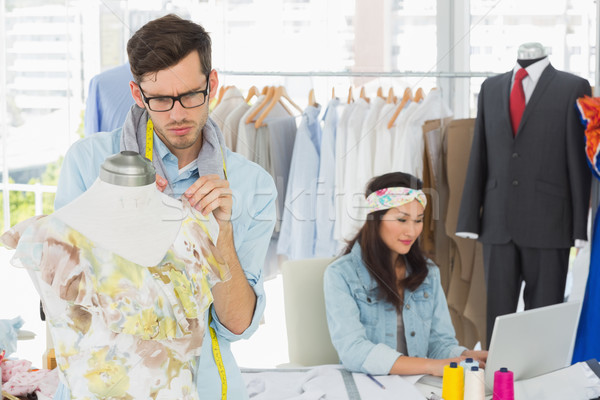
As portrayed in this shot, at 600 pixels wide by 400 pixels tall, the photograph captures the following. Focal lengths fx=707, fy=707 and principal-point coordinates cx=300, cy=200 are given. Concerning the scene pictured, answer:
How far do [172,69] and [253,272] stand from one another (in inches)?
14.3

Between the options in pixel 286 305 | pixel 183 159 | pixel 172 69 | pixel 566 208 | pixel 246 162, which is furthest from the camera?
pixel 566 208

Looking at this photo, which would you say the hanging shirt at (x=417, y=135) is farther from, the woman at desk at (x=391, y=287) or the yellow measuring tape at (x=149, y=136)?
the yellow measuring tape at (x=149, y=136)

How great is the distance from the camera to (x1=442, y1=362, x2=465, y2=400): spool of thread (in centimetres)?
141

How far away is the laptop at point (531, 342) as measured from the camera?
1.49 metres

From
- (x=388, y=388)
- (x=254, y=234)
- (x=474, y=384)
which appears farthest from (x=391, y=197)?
(x=254, y=234)

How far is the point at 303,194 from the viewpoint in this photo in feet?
8.86

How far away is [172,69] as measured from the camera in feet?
2.91

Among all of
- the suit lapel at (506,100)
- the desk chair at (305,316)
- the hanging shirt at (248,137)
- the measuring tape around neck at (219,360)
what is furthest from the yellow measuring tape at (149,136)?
the suit lapel at (506,100)

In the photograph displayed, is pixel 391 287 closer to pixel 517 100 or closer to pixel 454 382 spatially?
pixel 454 382

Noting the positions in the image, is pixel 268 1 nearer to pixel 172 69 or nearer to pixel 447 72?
pixel 447 72

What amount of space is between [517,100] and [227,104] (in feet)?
3.54

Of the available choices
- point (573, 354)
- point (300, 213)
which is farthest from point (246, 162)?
point (573, 354)

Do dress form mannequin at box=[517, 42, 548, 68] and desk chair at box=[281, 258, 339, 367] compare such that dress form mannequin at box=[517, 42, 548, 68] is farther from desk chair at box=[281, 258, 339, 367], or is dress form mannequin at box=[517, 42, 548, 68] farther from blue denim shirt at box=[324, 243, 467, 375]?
desk chair at box=[281, 258, 339, 367]

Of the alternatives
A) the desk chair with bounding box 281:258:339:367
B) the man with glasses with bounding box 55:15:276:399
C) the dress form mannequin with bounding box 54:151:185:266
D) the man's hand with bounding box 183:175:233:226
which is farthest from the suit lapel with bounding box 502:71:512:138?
the dress form mannequin with bounding box 54:151:185:266
